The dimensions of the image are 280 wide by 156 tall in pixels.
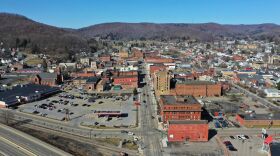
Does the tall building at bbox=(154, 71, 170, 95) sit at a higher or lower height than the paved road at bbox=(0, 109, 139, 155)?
higher

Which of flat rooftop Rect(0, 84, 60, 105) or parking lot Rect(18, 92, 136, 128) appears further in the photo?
flat rooftop Rect(0, 84, 60, 105)

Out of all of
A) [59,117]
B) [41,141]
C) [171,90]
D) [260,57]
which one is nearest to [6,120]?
[59,117]

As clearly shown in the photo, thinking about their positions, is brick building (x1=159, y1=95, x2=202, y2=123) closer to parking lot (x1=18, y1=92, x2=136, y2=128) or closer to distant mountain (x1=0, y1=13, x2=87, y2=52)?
parking lot (x1=18, y1=92, x2=136, y2=128)

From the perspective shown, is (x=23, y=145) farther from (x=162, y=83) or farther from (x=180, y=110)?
(x=162, y=83)

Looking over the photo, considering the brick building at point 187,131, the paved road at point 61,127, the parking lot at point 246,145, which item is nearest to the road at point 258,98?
the parking lot at point 246,145

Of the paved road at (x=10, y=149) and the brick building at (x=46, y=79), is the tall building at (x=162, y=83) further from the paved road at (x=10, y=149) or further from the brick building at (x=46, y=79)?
the paved road at (x=10, y=149)

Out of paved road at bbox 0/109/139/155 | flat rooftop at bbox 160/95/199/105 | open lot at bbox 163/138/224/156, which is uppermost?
flat rooftop at bbox 160/95/199/105

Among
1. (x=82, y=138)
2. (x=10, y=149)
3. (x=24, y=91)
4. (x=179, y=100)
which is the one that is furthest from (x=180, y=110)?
(x=24, y=91)

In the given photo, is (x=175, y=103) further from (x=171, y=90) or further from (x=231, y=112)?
(x=171, y=90)

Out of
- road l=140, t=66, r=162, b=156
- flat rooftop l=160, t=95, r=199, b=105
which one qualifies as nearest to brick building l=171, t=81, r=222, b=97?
road l=140, t=66, r=162, b=156
